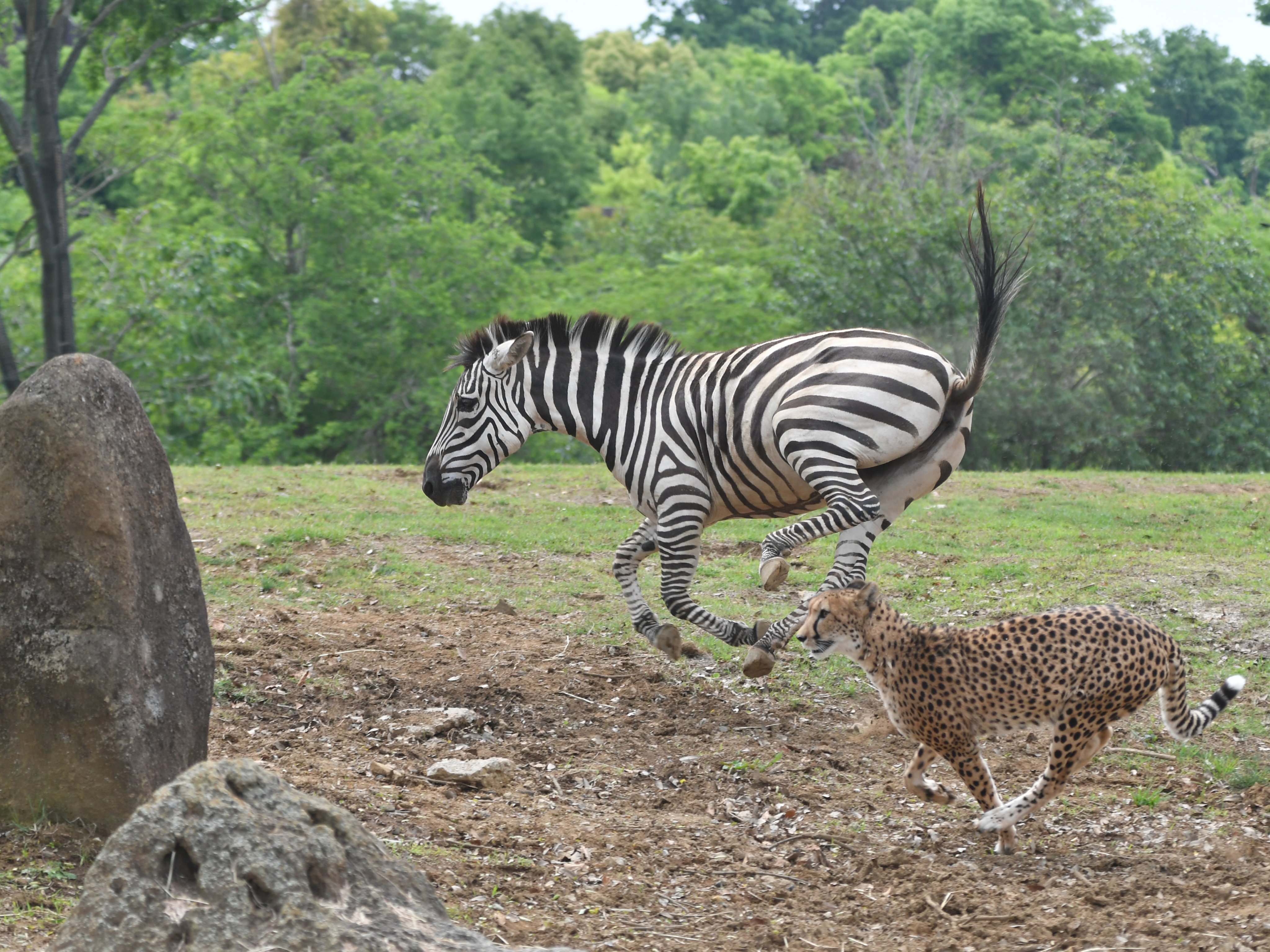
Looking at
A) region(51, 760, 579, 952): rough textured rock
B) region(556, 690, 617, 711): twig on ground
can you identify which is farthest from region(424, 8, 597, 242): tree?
region(51, 760, 579, 952): rough textured rock

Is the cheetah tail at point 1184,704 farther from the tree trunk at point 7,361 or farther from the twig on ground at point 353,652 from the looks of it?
the tree trunk at point 7,361

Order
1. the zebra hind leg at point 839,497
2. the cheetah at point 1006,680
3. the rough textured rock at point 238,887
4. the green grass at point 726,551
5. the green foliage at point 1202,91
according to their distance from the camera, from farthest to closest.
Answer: the green foliage at point 1202,91
the green grass at point 726,551
the zebra hind leg at point 839,497
the cheetah at point 1006,680
the rough textured rock at point 238,887

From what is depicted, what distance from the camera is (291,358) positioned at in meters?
27.9

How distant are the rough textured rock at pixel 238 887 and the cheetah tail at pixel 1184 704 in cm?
345

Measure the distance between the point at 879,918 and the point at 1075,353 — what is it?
18385mm

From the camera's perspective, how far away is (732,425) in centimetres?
756

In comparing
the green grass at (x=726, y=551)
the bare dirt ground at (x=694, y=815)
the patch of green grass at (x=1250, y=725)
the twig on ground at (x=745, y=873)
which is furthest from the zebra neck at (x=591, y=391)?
the patch of green grass at (x=1250, y=725)

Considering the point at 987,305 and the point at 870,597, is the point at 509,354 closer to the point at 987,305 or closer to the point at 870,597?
the point at 987,305

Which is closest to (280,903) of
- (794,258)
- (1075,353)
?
(1075,353)

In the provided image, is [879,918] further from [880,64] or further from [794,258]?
[880,64]

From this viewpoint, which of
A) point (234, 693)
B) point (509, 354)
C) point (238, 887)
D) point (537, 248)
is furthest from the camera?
point (537, 248)

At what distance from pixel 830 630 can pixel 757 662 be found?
4.84ft

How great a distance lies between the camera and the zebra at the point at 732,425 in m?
7.04

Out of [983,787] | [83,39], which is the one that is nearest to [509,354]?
[983,787]
